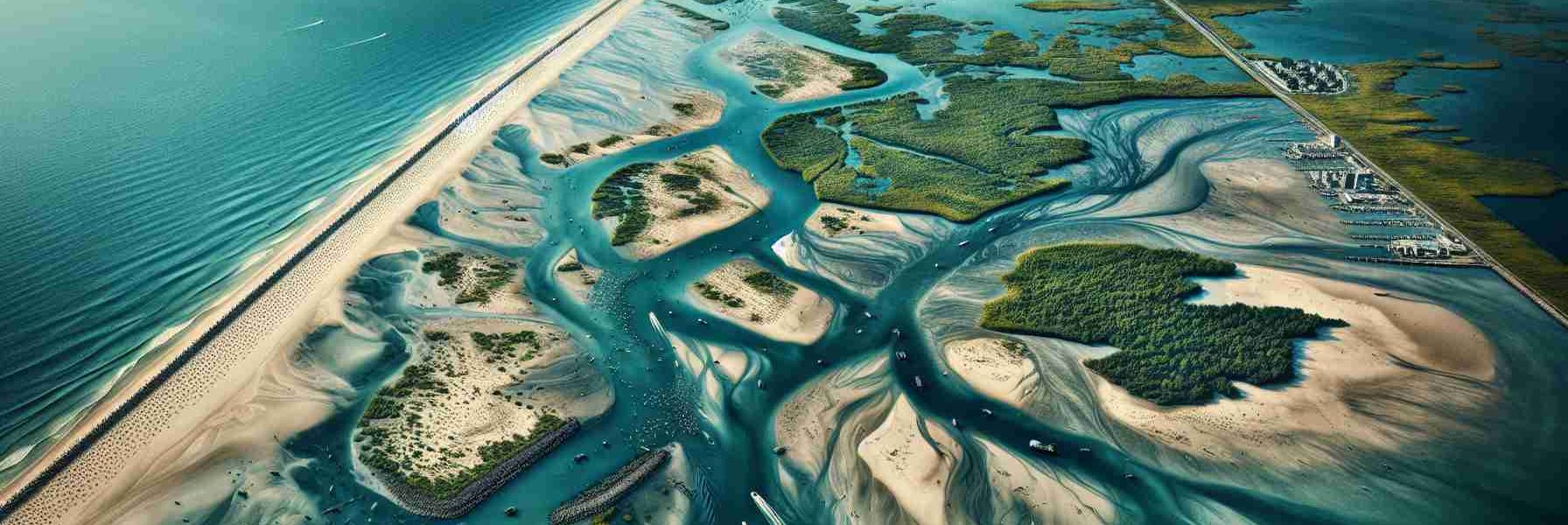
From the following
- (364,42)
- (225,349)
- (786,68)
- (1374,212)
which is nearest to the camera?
(225,349)

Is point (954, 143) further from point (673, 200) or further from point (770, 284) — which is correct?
point (770, 284)

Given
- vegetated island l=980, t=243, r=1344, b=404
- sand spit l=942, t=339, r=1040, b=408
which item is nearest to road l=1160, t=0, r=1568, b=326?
vegetated island l=980, t=243, r=1344, b=404

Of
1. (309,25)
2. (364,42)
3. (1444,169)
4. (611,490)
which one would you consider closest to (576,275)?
(611,490)

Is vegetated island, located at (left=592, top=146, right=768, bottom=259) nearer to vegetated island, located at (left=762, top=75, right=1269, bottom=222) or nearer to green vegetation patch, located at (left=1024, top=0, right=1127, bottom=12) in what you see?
vegetated island, located at (left=762, top=75, right=1269, bottom=222)

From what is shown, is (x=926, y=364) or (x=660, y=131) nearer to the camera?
(x=926, y=364)

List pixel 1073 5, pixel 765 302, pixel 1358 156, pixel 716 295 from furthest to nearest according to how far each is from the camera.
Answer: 1. pixel 1073 5
2. pixel 1358 156
3. pixel 716 295
4. pixel 765 302

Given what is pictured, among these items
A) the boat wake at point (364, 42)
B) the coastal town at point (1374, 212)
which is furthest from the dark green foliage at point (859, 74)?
the boat wake at point (364, 42)

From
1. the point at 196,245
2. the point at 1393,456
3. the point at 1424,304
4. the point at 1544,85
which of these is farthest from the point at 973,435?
the point at 1544,85
